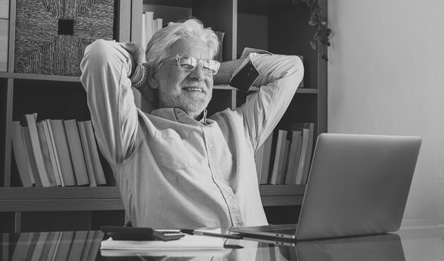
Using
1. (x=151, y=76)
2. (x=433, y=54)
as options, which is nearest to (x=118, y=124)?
(x=151, y=76)

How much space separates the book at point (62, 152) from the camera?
2521 mm

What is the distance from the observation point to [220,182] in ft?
6.79

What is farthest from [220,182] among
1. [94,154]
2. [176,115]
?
[94,154]

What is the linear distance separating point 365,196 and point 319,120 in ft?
5.17

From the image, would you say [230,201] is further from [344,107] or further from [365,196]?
[344,107]

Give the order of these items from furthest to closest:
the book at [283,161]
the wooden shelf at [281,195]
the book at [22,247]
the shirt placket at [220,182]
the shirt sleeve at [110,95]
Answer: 1. the book at [283,161]
2. the wooden shelf at [281,195]
3. the shirt placket at [220,182]
4. the shirt sleeve at [110,95]
5. the book at [22,247]

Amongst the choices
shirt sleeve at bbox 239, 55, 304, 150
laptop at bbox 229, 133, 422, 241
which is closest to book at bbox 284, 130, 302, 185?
shirt sleeve at bbox 239, 55, 304, 150

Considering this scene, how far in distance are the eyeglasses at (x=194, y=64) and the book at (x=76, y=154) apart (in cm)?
62

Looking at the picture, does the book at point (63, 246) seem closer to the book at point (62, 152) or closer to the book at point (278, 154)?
the book at point (62, 152)

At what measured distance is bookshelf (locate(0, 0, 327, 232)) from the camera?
242cm

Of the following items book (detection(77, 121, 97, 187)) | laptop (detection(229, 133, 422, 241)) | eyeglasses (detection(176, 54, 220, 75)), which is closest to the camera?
laptop (detection(229, 133, 422, 241))

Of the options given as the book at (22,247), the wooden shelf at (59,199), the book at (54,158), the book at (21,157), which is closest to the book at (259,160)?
the wooden shelf at (59,199)

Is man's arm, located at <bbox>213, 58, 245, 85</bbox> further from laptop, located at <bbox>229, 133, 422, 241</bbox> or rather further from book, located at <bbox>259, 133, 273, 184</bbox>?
laptop, located at <bbox>229, 133, 422, 241</bbox>

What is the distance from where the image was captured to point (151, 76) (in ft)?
7.48
